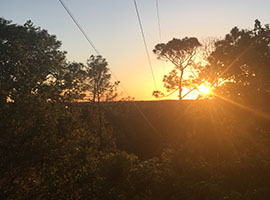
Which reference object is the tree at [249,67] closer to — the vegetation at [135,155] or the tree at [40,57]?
the vegetation at [135,155]

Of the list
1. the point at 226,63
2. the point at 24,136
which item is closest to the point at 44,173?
the point at 24,136

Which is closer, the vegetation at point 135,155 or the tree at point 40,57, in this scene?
the vegetation at point 135,155

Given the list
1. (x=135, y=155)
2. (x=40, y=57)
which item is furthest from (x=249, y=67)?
(x=40, y=57)

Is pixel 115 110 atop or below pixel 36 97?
atop

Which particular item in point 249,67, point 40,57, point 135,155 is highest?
point 40,57

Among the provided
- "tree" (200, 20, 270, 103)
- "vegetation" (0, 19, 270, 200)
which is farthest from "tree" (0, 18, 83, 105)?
"tree" (200, 20, 270, 103)

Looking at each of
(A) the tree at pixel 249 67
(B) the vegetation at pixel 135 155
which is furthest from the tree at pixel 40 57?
(A) the tree at pixel 249 67

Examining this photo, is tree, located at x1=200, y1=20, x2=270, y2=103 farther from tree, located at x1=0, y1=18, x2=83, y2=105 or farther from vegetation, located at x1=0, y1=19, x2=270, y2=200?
tree, located at x1=0, y1=18, x2=83, y2=105

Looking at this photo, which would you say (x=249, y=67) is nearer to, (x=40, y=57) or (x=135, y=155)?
(x=135, y=155)

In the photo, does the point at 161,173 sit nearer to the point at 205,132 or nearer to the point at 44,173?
the point at 44,173

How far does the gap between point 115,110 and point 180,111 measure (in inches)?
406

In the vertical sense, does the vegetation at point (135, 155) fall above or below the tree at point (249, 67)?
below

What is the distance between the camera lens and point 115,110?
143ft

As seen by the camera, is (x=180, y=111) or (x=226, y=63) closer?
(x=226, y=63)
